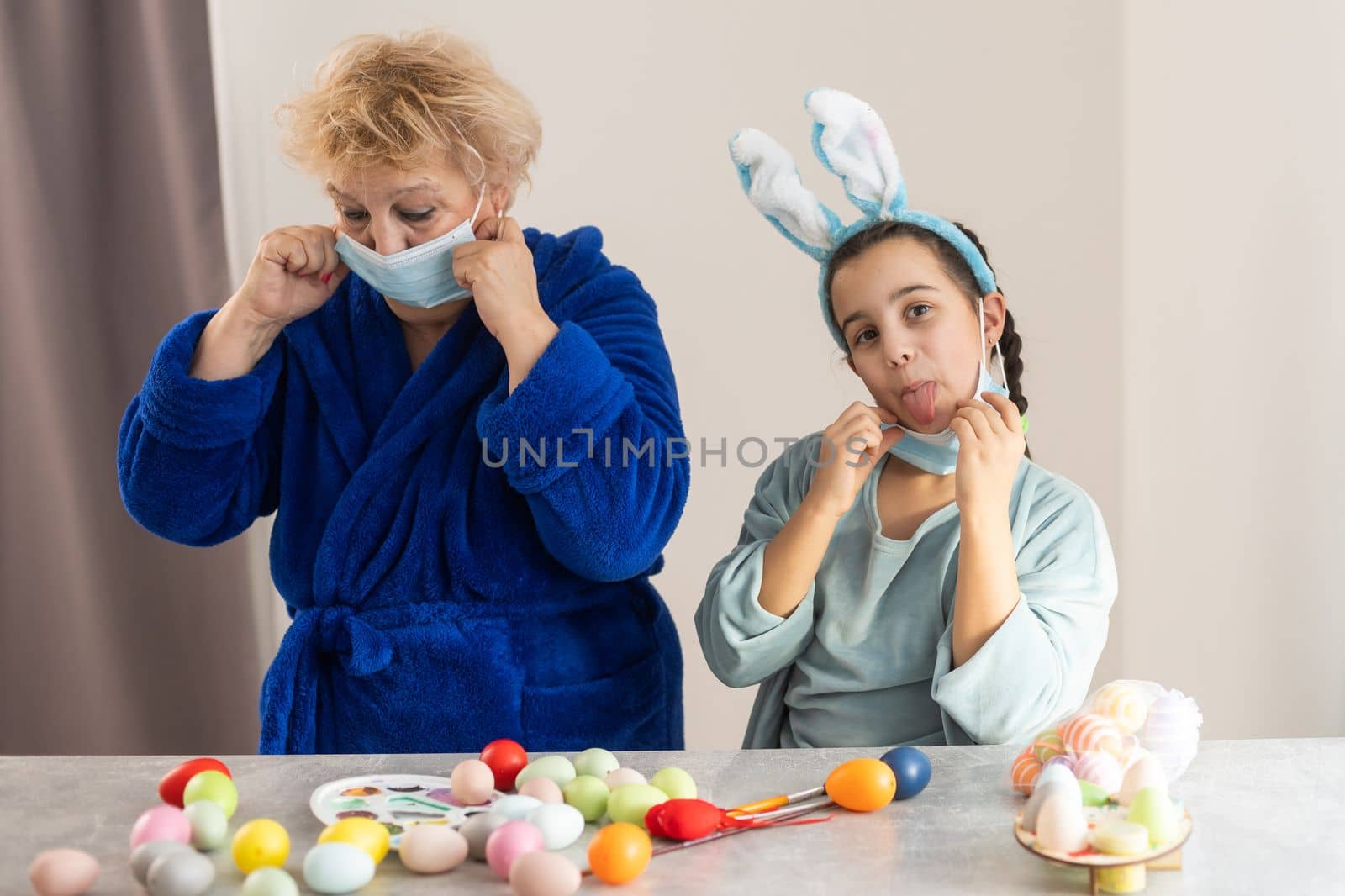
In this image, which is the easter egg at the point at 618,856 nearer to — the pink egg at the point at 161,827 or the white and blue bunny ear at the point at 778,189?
the pink egg at the point at 161,827

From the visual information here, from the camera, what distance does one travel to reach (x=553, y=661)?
52.0 inches

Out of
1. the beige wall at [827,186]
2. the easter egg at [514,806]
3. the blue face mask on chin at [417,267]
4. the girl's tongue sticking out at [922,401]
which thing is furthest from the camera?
the beige wall at [827,186]

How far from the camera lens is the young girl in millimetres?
1118

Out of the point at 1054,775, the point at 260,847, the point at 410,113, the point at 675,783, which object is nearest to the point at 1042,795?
the point at 1054,775

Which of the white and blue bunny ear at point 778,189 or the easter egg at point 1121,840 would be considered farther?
the white and blue bunny ear at point 778,189

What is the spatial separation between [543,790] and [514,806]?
4cm

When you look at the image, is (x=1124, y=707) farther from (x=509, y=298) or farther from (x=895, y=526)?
(x=509, y=298)

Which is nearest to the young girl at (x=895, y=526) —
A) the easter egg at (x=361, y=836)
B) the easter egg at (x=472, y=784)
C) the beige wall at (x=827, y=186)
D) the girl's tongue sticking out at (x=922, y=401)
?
the girl's tongue sticking out at (x=922, y=401)

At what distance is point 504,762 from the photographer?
0.93 meters

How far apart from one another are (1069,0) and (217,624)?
1.85 m

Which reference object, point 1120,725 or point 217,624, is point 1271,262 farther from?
point 217,624

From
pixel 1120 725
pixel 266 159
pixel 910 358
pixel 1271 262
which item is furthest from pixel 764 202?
pixel 266 159

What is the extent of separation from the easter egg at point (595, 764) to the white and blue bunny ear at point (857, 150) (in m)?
0.61

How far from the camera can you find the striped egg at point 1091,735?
851mm
